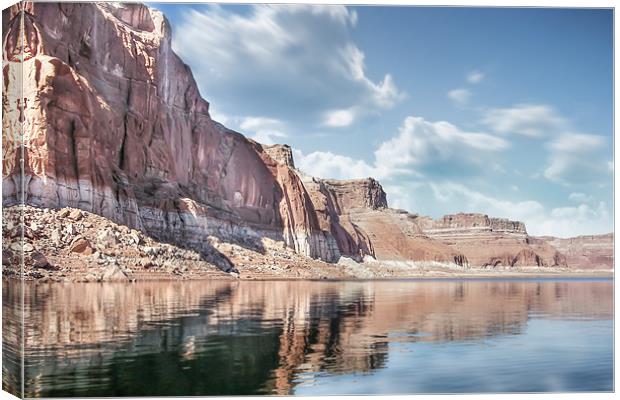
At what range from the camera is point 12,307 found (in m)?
12.0

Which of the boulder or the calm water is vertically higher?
the boulder

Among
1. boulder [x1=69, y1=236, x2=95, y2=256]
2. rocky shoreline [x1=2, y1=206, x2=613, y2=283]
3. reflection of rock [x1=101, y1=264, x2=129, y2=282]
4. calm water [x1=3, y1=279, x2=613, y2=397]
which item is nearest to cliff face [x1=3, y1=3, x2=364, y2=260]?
rocky shoreline [x1=2, y1=206, x2=613, y2=283]

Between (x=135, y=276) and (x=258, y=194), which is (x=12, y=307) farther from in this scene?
(x=258, y=194)

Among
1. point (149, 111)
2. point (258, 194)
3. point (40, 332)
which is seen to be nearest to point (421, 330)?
point (40, 332)

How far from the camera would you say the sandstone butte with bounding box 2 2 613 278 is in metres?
47.8

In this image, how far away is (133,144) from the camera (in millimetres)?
67688

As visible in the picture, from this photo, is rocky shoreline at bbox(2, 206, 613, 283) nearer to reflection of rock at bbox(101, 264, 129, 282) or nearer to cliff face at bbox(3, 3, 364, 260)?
reflection of rock at bbox(101, 264, 129, 282)

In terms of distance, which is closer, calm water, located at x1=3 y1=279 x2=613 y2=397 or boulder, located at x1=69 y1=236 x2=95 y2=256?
calm water, located at x1=3 y1=279 x2=613 y2=397

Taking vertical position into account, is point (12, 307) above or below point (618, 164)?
below

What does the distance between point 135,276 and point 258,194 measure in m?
53.5

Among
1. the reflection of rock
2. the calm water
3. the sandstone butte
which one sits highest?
the sandstone butte

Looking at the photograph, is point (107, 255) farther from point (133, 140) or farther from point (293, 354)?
point (293, 354)

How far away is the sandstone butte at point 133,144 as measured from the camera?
47.8 metres

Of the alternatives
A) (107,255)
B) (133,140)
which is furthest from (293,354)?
(133,140)
